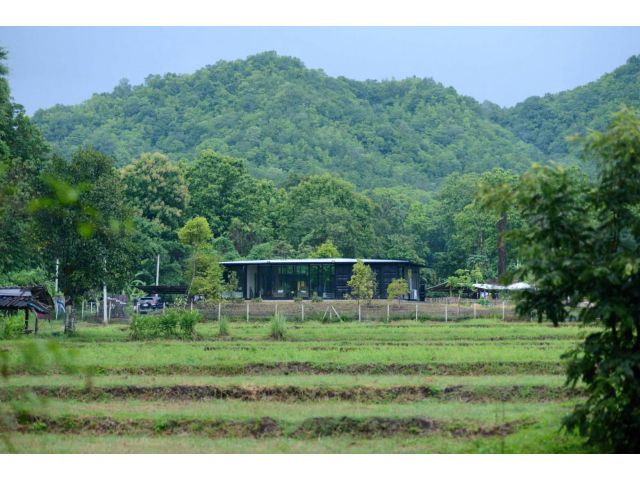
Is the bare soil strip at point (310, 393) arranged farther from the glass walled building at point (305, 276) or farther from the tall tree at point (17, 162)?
the glass walled building at point (305, 276)

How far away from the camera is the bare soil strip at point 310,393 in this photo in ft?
67.1

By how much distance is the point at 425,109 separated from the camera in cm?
14825

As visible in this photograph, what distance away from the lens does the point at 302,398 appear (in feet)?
68.0

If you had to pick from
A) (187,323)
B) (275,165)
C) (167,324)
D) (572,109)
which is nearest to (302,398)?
(187,323)

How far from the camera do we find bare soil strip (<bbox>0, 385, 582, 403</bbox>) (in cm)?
2045

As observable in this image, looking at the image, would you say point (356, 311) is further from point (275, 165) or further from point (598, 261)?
point (275, 165)

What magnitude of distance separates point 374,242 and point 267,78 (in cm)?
8427

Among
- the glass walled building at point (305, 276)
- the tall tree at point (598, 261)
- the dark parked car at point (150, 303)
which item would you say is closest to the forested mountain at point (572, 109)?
the glass walled building at point (305, 276)

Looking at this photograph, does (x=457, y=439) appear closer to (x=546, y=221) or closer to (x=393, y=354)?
(x=546, y=221)

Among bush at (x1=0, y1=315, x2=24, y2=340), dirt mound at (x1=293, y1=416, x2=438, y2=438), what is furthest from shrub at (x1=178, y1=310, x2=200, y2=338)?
dirt mound at (x1=293, y1=416, x2=438, y2=438)

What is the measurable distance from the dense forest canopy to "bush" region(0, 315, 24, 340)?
446cm

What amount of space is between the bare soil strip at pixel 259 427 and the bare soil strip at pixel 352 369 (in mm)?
7318

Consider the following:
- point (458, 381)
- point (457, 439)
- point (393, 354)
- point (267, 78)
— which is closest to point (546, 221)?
point (457, 439)

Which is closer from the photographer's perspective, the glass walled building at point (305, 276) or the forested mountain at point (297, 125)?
the glass walled building at point (305, 276)
